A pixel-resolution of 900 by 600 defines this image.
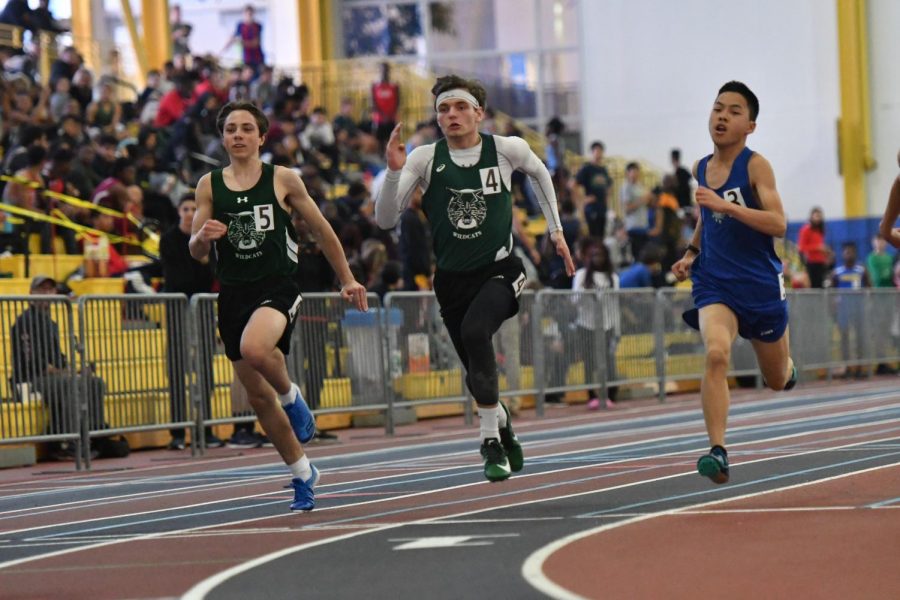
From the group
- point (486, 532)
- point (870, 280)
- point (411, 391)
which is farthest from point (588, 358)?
point (486, 532)

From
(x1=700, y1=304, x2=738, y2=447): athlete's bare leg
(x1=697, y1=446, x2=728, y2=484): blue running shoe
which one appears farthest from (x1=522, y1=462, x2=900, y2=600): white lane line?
(x1=700, y1=304, x2=738, y2=447): athlete's bare leg

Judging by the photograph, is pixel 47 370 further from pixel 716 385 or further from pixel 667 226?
pixel 667 226

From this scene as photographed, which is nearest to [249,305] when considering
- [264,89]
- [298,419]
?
[298,419]

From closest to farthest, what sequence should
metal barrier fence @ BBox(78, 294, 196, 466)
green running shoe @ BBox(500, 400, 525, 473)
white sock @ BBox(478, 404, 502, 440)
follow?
white sock @ BBox(478, 404, 502, 440) → green running shoe @ BBox(500, 400, 525, 473) → metal barrier fence @ BBox(78, 294, 196, 466)

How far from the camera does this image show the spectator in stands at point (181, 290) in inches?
638

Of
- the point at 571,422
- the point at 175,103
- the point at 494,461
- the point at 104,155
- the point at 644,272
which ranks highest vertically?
the point at 175,103

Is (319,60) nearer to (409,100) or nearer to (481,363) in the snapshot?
(409,100)

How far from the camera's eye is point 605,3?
135 ft

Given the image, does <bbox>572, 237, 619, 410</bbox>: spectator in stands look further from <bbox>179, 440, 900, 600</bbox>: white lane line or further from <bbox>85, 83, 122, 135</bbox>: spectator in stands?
<bbox>179, 440, 900, 600</bbox>: white lane line

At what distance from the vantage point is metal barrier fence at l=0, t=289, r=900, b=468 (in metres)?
15.1

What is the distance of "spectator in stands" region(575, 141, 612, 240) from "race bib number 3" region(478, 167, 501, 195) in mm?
18011

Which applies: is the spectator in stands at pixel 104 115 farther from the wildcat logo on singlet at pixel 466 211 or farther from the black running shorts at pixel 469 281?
the wildcat logo on singlet at pixel 466 211

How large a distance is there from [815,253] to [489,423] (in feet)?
71.5

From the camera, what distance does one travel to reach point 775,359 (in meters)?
10.2
